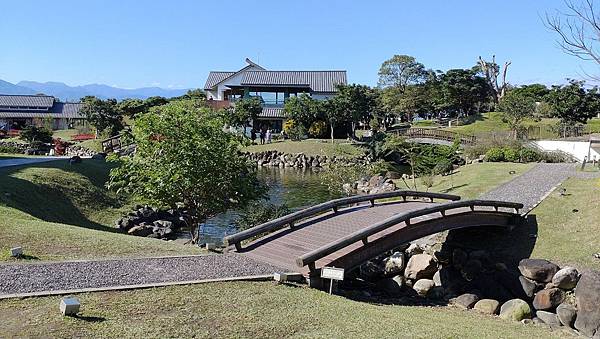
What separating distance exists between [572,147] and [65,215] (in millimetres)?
30634

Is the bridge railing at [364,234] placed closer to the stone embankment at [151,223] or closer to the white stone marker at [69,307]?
the white stone marker at [69,307]

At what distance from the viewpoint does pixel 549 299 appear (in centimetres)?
1369

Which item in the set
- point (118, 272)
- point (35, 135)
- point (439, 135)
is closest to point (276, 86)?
point (439, 135)

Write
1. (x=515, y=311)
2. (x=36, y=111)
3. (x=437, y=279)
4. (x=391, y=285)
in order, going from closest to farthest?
(x=515, y=311), (x=391, y=285), (x=437, y=279), (x=36, y=111)

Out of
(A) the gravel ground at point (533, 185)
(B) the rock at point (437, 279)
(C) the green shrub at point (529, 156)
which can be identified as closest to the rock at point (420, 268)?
(B) the rock at point (437, 279)

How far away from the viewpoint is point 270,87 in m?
63.7

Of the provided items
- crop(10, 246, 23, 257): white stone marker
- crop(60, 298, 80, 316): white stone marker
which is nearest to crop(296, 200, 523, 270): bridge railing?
crop(60, 298, 80, 316): white stone marker

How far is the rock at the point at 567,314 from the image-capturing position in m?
12.7

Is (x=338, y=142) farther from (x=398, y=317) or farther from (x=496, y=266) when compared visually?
(x=398, y=317)

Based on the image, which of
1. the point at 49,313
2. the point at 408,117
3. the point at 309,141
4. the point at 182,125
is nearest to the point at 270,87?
the point at 309,141

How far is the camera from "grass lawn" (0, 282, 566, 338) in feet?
24.0

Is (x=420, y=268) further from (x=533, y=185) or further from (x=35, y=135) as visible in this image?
(x=35, y=135)

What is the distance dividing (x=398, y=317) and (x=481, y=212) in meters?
8.06

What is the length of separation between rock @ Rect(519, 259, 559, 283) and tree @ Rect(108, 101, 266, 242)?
8478 mm
